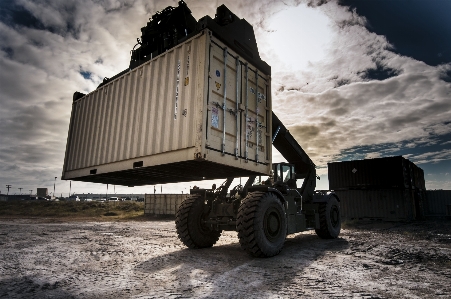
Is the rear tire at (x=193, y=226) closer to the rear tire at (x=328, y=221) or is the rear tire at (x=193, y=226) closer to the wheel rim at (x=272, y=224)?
the wheel rim at (x=272, y=224)

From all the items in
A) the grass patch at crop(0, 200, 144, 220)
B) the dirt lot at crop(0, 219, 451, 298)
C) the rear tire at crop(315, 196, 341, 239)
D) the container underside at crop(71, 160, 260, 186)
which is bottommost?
the grass patch at crop(0, 200, 144, 220)

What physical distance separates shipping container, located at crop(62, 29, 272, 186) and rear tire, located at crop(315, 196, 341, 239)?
388cm

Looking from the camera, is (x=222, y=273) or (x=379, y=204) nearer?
(x=222, y=273)

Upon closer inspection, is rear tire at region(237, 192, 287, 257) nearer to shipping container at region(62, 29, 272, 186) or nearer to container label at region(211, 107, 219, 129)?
shipping container at region(62, 29, 272, 186)

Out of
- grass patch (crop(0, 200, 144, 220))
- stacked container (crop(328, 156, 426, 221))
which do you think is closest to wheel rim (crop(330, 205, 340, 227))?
stacked container (crop(328, 156, 426, 221))

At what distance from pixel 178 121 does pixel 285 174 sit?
4.94 meters

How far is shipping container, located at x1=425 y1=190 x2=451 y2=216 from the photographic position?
25.2m

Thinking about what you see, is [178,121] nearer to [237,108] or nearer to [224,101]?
[224,101]

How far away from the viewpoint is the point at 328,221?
943cm

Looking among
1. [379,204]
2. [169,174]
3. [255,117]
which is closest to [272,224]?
[255,117]

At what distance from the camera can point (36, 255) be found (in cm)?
635

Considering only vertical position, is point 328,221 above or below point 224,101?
below

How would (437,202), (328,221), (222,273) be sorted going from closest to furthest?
(222,273), (328,221), (437,202)

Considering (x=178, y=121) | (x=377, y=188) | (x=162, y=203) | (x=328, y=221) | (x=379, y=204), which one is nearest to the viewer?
(x=178, y=121)
